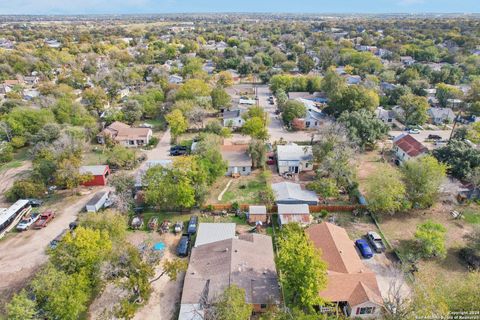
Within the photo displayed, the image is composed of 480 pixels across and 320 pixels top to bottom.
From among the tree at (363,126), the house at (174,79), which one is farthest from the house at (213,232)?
the house at (174,79)

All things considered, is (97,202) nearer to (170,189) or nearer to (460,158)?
(170,189)

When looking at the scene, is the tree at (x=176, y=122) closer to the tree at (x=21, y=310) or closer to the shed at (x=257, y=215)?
the shed at (x=257, y=215)

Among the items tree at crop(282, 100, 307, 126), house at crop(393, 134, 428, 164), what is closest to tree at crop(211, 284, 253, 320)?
house at crop(393, 134, 428, 164)

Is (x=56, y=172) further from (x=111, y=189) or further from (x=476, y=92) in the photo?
(x=476, y=92)

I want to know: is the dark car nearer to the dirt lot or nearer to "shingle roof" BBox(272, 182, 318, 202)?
"shingle roof" BBox(272, 182, 318, 202)

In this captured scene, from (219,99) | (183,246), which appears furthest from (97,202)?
(219,99)

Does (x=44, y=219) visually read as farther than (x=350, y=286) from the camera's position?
Yes
